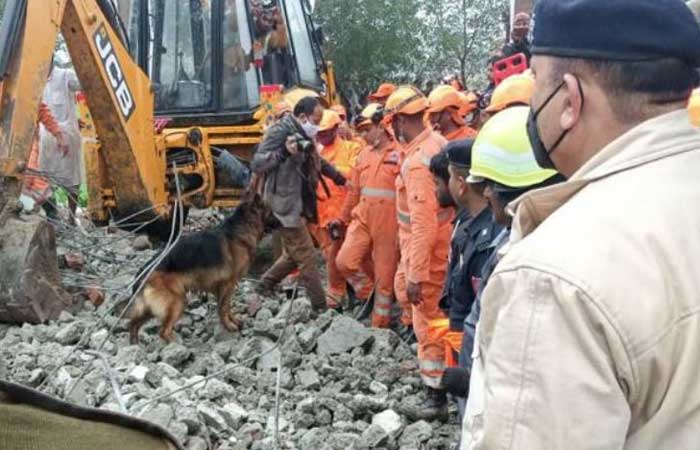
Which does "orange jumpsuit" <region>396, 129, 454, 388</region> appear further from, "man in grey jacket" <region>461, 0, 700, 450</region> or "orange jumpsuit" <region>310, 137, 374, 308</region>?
"man in grey jacket" <region>461, 0, 700, 450</region>

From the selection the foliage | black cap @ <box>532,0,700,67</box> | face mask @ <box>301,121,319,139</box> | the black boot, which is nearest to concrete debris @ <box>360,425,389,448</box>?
the black boot

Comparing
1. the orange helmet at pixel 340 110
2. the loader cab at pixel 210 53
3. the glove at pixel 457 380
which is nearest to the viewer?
the glove at pixel 457 380

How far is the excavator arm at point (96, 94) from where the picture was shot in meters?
5.84

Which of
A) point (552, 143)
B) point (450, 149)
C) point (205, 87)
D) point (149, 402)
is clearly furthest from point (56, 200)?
point (552, 143)

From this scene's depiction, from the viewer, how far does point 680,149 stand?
4.21 feet

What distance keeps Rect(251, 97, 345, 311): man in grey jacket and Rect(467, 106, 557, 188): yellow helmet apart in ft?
12.6

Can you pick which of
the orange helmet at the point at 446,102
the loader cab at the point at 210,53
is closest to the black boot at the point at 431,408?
the orange helmet at the point at 446,102

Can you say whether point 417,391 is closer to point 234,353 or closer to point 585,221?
point 234,353

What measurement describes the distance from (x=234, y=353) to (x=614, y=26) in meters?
4.92

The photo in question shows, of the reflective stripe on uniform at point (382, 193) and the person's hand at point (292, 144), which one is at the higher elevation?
the person's hand at point (292, 144)

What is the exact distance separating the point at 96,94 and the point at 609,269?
257 inches

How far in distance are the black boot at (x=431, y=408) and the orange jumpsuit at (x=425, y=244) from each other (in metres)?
0.07

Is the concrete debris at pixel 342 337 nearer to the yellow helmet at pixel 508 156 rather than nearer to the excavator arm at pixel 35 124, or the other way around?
the excavator arm at pixel 35 124

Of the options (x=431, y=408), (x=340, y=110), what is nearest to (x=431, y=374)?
(x=431, y=408)
